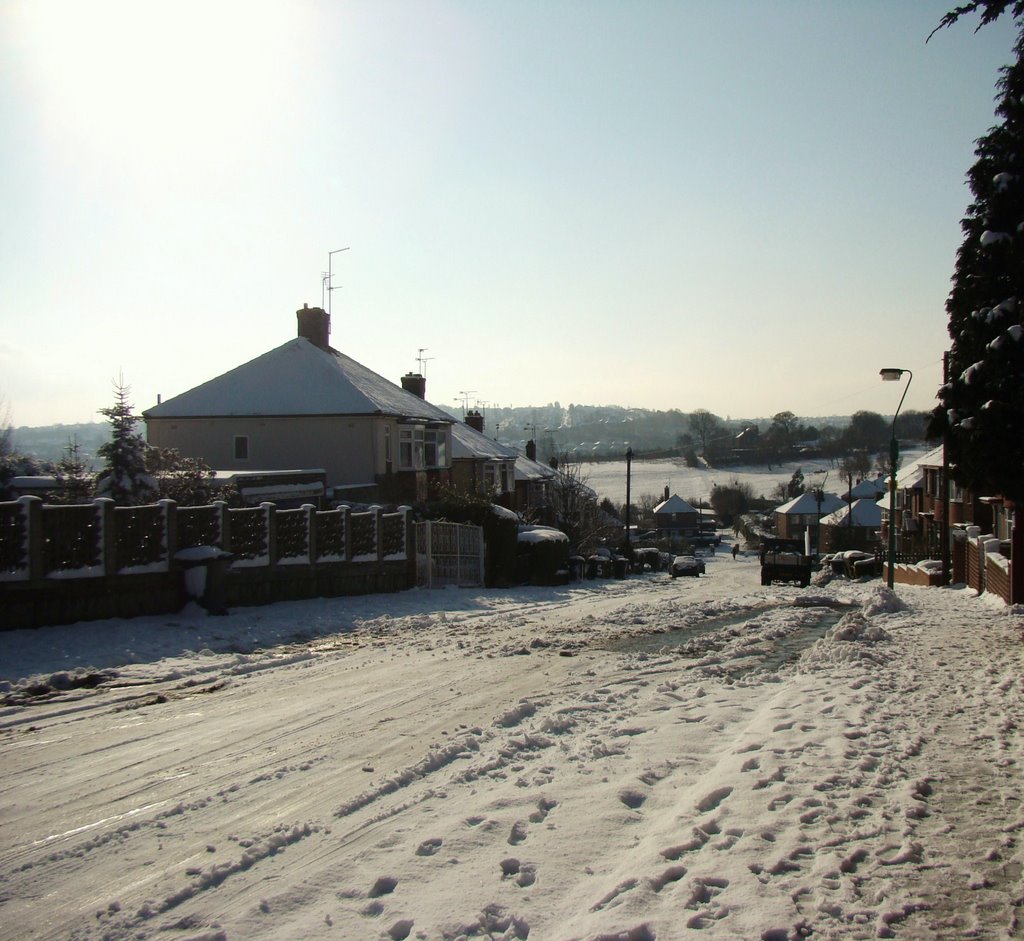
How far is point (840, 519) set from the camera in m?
89.7

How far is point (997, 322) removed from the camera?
579 inches

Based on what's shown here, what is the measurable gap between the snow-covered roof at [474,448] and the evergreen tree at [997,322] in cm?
3217

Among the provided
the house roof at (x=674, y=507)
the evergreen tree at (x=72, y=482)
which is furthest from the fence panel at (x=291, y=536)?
the house roof at (x=674, y=507)

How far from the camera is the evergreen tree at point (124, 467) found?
2014 cm

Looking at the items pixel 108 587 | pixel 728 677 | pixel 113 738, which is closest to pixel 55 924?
pixel 113 738

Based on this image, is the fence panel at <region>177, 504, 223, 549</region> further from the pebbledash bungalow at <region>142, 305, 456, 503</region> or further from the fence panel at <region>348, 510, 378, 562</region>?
the pebbledash bungalow at <region>142, 305, 456, 503</region>

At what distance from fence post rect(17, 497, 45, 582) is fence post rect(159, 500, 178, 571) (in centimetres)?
237

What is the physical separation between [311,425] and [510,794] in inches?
1165

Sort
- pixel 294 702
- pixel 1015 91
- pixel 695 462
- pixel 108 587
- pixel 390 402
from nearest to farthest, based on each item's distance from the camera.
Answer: pixel 294 702 < pixel 1015 91 < pixel 108 587 < pixel 390 402 < pixel 695 462

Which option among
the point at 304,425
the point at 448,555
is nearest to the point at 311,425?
the point at 304,425

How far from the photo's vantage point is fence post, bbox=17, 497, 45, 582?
14.0 m

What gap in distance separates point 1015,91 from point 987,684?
8.27 metres

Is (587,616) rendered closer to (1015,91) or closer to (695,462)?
(1015,91)

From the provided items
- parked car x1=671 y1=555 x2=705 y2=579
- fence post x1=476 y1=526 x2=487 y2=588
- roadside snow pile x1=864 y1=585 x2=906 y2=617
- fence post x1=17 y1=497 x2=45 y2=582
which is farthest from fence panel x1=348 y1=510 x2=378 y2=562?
parked car x1=671 y1=555 x2=705 y2=579
